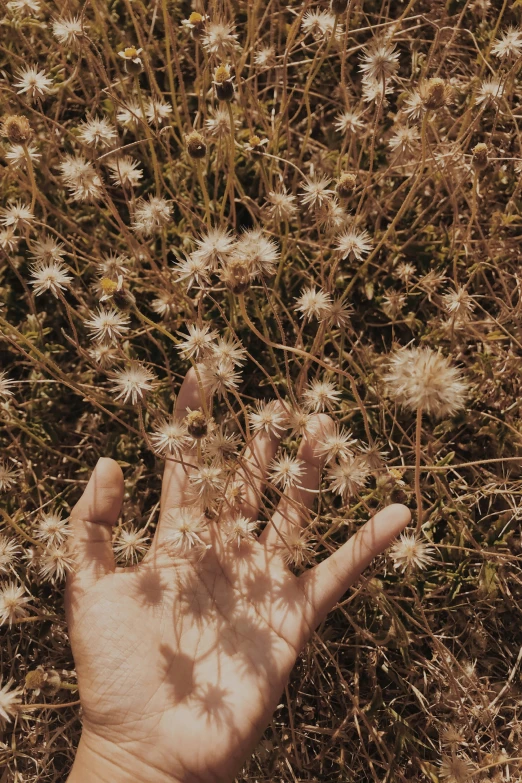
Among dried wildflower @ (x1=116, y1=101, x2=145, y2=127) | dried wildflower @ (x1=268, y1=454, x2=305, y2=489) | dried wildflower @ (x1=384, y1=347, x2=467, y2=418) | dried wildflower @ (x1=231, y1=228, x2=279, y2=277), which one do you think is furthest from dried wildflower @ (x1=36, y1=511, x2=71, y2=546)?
dried wildflower @ (x1=116, y1=101, x2=145, y2=127)

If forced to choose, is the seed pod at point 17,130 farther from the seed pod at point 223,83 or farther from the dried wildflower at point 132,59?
the seed pod at point 223,83

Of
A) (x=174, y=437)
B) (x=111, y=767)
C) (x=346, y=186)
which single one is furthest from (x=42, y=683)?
(x=346, y=186)

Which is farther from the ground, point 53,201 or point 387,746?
point 53,201

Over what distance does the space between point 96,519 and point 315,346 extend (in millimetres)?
984

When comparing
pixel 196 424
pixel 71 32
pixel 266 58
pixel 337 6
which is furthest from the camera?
pixel 266 58

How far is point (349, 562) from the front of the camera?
2.19 meters

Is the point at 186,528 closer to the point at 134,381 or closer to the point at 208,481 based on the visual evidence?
the point at 208,481

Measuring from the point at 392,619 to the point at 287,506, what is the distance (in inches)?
24.7

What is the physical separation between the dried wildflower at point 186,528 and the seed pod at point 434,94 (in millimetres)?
1523

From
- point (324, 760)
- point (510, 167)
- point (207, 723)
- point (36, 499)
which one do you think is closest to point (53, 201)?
point (36, 499)

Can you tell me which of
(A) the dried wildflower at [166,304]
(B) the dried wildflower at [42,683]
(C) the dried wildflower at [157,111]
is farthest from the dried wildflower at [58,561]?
(C) the dried wildflower at [157,111]

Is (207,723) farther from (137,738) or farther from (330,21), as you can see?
(330,21)

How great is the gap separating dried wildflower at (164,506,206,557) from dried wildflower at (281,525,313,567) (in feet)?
0.99

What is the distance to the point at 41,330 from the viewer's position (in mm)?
2822
